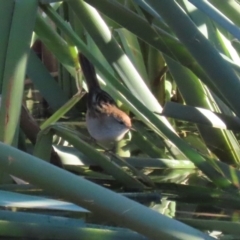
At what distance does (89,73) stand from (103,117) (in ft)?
1.45

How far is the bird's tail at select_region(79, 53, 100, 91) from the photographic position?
1.78m

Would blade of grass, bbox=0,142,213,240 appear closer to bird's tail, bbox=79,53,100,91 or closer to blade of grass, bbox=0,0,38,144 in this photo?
blade of grass, bbox=0,0,38,144

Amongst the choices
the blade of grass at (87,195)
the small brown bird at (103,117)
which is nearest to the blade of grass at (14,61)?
the blade of grass at (87,195)

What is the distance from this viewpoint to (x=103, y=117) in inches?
88.7

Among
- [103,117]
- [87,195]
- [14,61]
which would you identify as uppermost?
[103,117]

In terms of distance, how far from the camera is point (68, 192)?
2.47ft

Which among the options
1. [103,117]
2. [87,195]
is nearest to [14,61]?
[87,195]

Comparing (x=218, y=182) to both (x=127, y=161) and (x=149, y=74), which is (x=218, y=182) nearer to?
(x=127, y=161)

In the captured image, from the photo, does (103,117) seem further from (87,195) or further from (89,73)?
(87,195)

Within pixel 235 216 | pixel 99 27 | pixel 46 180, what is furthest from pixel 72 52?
pixel 46 180

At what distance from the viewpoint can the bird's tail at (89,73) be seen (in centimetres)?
178

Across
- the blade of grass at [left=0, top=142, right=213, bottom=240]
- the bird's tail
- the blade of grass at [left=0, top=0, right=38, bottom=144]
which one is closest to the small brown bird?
the bird's tail

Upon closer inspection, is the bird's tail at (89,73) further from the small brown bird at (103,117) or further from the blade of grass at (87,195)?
the blade of grass at (87,195)

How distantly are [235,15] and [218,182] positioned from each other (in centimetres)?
36
